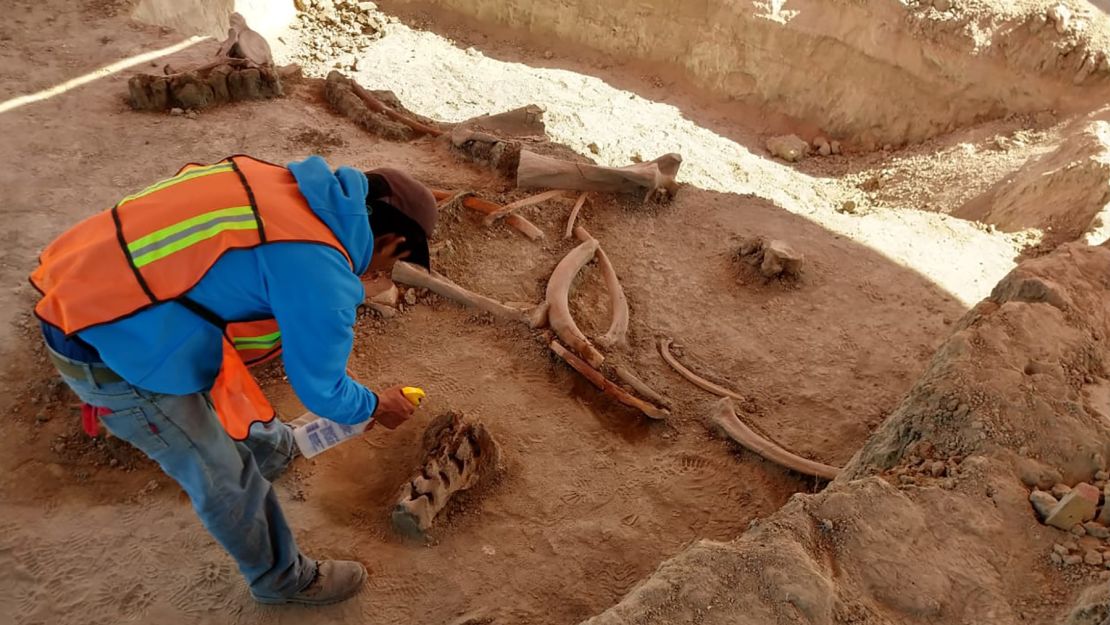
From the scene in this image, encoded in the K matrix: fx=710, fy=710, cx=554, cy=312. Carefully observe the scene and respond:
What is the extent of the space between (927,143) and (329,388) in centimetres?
700

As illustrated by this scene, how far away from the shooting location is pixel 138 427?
2.16m

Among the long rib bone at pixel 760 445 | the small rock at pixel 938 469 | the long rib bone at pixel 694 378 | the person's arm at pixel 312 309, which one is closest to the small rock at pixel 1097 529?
the small rock at pixel 938 469

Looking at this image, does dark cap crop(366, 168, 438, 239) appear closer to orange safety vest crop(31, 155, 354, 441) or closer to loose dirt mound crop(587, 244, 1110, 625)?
orange safety vest crop(31, 155, 354, 441)

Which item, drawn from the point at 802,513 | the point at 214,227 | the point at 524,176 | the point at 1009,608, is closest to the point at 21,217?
the point at 524,176

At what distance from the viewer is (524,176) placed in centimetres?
530

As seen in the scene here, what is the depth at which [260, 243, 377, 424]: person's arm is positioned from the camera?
6.19 ft

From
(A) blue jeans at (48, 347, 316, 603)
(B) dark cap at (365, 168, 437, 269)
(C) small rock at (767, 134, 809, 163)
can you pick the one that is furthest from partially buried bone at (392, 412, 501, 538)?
(C) small rock at (767, 134, 809, 163)

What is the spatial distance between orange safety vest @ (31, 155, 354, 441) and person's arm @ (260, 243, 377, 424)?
0.16 ft

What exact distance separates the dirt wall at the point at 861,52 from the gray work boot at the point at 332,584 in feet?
23.0

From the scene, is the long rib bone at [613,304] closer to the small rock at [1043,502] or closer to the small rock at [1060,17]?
the small rock at [1043,502]

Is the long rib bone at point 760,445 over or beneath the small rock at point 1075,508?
beneath

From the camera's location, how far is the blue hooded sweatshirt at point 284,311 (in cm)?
190

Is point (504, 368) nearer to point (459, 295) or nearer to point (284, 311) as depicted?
point (459, 295)

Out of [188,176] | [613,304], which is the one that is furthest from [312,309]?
[613,304]
